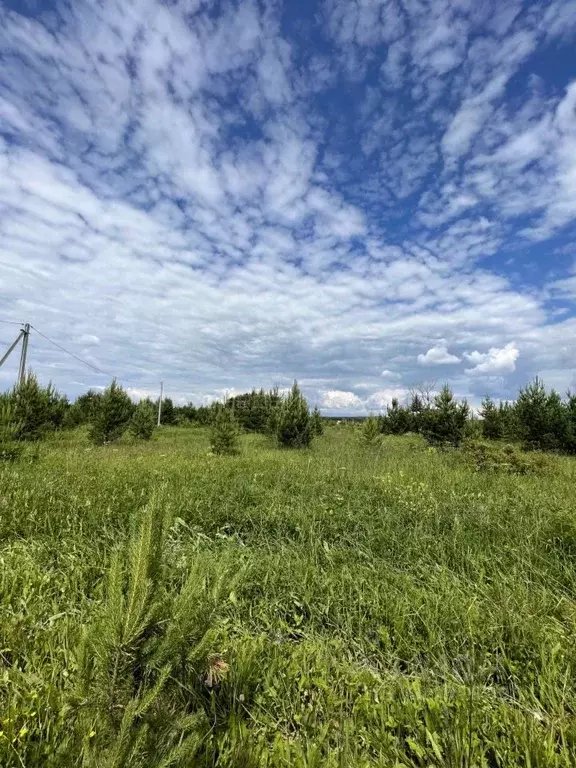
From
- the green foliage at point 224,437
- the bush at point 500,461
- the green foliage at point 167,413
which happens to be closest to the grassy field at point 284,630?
the bush at point 500,461

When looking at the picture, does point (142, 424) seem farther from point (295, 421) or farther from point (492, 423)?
point (492, 423)

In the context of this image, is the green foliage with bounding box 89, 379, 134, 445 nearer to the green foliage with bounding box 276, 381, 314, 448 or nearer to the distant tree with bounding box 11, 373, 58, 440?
the distant tree with bounding box 11, 373, 58, 440

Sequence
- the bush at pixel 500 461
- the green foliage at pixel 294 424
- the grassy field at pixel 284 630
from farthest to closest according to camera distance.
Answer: the green foliage at pixel 294 424 < the bush at pixel 500 461 < the grassy field at pixel 284 630

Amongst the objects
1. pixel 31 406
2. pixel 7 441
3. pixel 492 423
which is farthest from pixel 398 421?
pixel 7 441

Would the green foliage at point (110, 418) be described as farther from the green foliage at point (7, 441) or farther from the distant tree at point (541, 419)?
the distant tree at point (541, 419)

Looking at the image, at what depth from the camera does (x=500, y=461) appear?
33.3ft

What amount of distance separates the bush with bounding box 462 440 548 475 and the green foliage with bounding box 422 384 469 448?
7454 mm

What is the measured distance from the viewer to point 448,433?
18.8 metres

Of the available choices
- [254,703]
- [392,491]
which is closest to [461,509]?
[392,491]

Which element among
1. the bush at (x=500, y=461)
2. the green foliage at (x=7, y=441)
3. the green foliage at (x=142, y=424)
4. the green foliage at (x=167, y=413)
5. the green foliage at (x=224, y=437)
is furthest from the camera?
the green foliage at (x=167, y=413)

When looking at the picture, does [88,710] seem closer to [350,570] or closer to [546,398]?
[350,570]

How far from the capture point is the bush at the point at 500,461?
379 inches

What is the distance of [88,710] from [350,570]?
2.89 m

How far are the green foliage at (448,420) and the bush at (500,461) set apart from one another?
7.45 m
